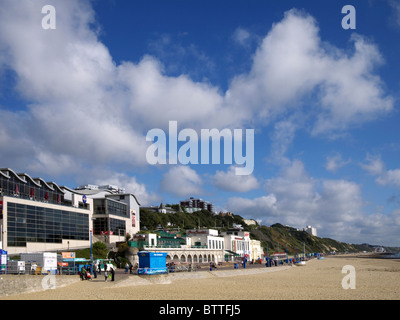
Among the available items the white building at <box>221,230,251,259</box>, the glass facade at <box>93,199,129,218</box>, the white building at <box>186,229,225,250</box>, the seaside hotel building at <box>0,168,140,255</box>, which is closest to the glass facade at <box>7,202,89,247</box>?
the seaside hotel building at <box>0,168,140,255</box>

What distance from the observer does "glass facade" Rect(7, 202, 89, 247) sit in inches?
1895

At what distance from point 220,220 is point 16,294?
520 feet

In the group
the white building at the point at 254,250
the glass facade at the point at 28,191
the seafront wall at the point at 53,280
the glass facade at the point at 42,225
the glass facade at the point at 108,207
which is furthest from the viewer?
the white building at the point at 254,250

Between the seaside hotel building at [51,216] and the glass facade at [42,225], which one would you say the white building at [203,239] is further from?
the glass facade at [42,225]

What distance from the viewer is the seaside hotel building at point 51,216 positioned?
158ft

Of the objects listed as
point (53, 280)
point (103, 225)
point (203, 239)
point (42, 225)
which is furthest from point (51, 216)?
point (203, 239)

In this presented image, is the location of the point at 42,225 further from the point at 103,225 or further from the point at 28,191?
the point at 103,225

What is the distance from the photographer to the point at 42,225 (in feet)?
175

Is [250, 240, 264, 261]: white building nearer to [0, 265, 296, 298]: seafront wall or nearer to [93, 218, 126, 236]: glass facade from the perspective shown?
[93, 218, 126, 236]: glass facade

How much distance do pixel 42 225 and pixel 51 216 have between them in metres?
2.43

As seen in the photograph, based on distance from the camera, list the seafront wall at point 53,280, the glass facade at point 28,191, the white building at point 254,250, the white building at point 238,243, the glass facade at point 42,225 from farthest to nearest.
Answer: the white building at point 254,250 → the white building at point 238,243 → the glass facade at point 28,191 → the glass facade at point 42,225 → the seafront wall at point 53,280

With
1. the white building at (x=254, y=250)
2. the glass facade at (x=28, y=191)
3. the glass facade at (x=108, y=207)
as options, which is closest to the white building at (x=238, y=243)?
the white building at (x=254, y=250)

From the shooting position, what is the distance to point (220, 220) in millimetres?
182750
